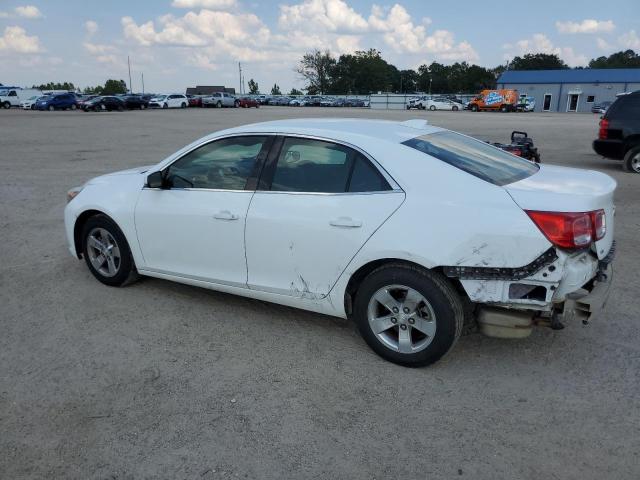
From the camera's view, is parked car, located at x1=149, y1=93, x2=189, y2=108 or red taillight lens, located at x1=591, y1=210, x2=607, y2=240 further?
parked car, located at x1=149, y1=93, x2=189, y2=108

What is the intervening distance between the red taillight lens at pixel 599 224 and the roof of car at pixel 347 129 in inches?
52.6

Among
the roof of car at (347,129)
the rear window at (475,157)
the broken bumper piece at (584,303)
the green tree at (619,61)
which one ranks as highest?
the green tree at (619,61)

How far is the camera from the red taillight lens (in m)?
3.17

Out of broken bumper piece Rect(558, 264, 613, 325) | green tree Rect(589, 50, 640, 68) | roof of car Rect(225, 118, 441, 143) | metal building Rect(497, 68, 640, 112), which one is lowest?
broken bumper piece Rect(558, 264, 613, 325)

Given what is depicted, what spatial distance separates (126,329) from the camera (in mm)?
4180

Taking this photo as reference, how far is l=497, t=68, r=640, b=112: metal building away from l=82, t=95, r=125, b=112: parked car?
55971 millimetres

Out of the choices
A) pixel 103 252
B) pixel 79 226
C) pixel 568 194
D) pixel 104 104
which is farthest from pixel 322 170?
pixel 104 104

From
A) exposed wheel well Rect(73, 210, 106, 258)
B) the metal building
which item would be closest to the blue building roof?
the metal building

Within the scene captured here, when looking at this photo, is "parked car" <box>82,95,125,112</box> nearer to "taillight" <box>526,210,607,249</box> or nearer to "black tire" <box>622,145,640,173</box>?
"black tire" <box>622,145,640,173</box>

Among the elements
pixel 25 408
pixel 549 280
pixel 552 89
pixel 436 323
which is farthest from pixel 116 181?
pixel 552 89

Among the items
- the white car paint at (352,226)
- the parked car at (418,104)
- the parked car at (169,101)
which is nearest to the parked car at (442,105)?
the parked car at (418,104)

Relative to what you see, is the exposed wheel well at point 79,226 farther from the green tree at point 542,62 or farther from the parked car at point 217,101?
the green tree at point 542,62

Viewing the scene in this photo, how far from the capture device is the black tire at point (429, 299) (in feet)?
10.8

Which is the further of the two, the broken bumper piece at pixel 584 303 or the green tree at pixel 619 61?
the green tree at pixel 619 61
